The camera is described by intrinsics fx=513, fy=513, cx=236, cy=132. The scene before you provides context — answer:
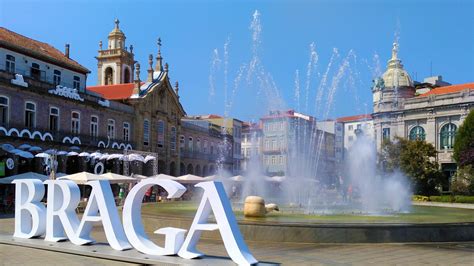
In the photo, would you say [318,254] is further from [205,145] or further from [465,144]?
[205,145]

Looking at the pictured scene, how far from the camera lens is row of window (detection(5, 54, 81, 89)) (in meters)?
35.7

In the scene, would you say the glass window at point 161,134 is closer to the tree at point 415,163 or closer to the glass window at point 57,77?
the glass window at point 57,77

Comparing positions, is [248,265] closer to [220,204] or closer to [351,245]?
[220,204]

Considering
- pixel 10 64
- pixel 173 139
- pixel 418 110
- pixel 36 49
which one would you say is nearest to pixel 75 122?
pixel 36 49

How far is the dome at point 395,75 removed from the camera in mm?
65562

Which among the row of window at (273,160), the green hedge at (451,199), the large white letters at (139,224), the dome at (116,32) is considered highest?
the dome at (116,32)

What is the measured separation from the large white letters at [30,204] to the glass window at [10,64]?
26.3 metres

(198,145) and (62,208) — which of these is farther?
(198,145)

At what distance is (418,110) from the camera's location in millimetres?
60062

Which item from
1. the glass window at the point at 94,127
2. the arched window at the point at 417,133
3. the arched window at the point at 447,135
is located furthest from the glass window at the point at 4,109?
the arched window at the point at 447,135

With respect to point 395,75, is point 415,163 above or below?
below

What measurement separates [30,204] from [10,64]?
2730 centimetres

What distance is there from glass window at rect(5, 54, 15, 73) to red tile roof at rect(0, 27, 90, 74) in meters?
0.64

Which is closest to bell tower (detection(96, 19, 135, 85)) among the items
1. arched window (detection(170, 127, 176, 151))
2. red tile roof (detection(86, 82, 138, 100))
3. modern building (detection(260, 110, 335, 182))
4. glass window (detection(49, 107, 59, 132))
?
red tile roof (detection(86, 82, 138, 100))
